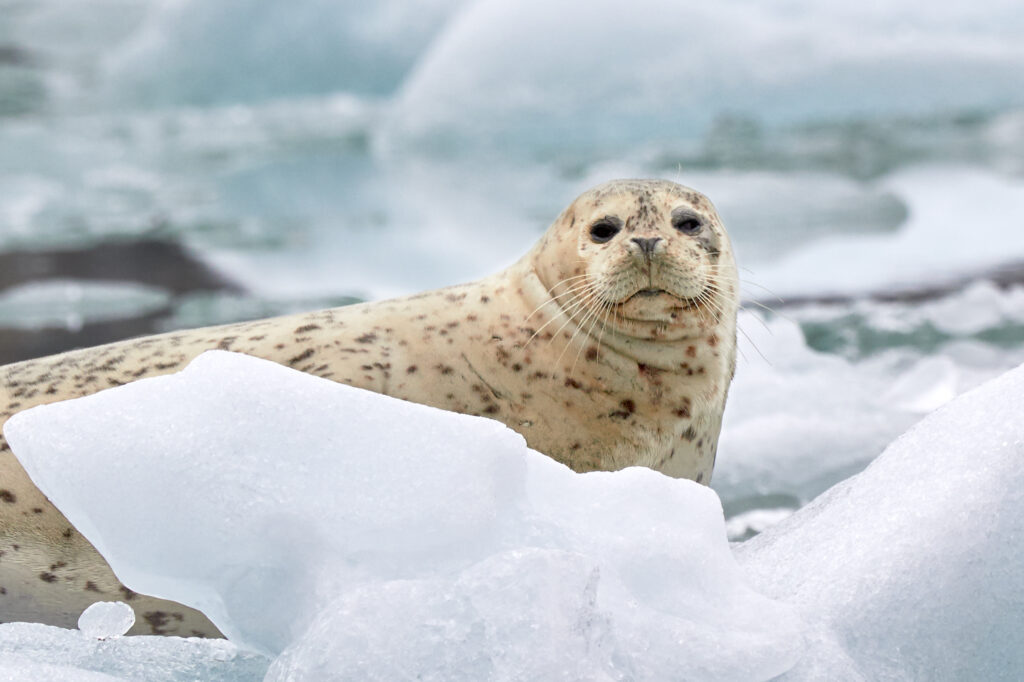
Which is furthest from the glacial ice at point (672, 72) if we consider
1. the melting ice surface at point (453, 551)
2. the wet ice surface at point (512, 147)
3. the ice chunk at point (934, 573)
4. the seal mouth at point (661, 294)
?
the melting ice surface at point (453, 551)

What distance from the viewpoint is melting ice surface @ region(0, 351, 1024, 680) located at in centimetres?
174

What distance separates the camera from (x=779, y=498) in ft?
10.9

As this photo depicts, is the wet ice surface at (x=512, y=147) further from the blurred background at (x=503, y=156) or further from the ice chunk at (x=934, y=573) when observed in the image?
the ice chunk at (x=934, y=573)

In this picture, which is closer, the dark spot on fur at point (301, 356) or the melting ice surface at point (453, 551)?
the melting ice surface at point (453, 551)

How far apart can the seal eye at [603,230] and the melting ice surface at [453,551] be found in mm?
734

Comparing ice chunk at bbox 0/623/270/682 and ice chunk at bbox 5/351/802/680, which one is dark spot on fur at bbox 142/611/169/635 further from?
ice chunk at bbox 5/351/802/680

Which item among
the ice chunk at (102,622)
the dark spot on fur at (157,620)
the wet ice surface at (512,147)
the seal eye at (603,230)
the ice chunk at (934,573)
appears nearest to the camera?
the ice chunk at (934,573)

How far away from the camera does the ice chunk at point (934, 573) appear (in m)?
1.86

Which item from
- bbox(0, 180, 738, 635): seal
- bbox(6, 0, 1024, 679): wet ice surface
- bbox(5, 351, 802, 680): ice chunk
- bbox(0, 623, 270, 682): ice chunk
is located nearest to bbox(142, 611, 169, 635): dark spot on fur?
bbox(0, 180, 738, 635): seal

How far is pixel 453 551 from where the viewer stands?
1.83 metres

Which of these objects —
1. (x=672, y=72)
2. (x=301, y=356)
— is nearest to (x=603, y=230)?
(x=301, y=356)

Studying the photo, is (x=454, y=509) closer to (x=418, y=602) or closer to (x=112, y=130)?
(x=418, y=602)

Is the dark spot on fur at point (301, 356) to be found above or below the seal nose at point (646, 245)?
below

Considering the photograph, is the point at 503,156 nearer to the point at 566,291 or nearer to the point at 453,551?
the point at 566,291
